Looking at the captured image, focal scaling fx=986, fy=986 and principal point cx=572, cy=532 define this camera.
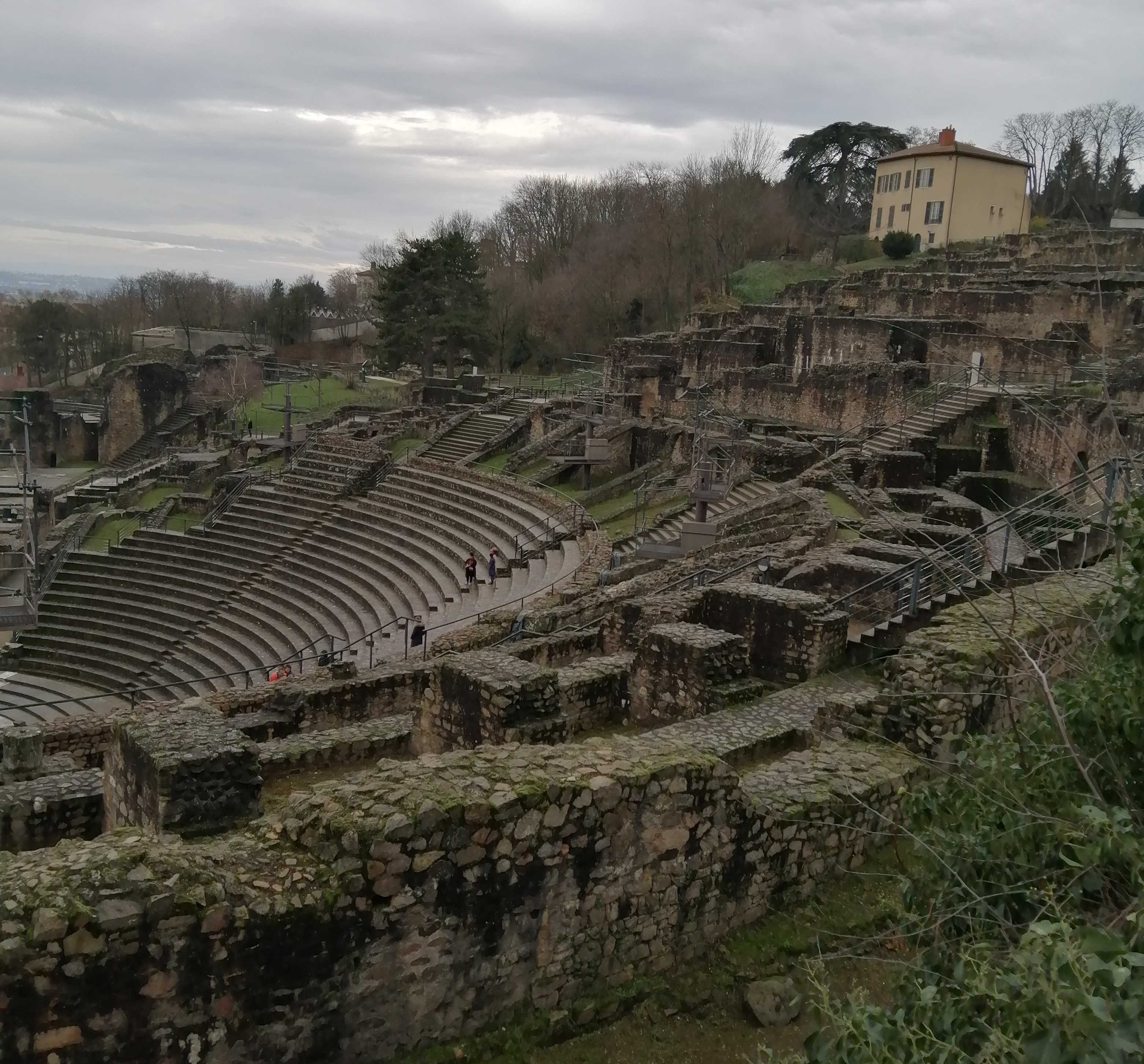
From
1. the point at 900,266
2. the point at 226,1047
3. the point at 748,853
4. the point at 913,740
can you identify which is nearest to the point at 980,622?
the point at 913,740

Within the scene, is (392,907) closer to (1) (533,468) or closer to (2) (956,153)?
(1) (533,468)

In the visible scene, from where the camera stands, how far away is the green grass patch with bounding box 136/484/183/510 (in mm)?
34906

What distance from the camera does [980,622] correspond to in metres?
9.16

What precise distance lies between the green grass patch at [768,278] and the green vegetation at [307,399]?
1931 centimetres

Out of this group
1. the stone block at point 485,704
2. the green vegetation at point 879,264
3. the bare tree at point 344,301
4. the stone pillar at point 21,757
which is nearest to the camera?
the stone block at point 485,704

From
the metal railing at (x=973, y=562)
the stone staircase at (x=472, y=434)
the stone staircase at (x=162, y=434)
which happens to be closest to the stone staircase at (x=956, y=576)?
the metal railing at (x=973, y=562)

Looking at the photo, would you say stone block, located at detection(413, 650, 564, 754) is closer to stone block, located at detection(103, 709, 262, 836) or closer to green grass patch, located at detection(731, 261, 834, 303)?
stone block, located at detection(103, 709, 262, 836)

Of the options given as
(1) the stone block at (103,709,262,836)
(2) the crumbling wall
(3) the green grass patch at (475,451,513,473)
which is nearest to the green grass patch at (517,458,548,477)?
(3) the green grass patch at (475,451,513,473)

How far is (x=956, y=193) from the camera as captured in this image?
52281 millimetres

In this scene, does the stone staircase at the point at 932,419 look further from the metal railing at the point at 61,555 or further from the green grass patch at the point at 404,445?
the metal railing at the point at 61,555

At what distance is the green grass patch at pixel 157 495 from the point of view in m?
34.9

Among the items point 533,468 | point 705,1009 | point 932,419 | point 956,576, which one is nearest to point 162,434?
point 533,468

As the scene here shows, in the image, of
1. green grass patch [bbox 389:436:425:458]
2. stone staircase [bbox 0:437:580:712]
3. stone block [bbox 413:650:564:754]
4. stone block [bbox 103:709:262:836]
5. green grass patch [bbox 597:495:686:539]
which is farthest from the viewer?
green grass patch [bbox 389:436:425:458]

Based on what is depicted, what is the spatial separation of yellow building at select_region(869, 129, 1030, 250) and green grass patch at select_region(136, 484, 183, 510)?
39.1 meters
